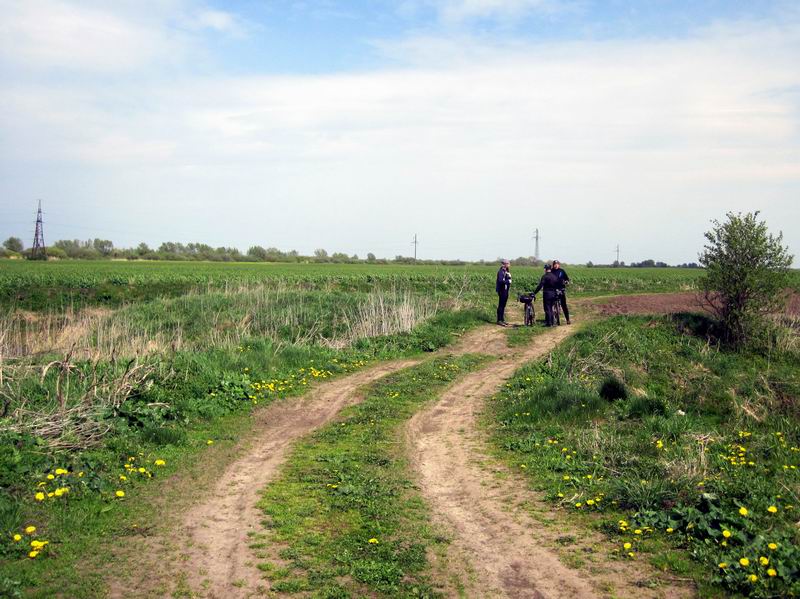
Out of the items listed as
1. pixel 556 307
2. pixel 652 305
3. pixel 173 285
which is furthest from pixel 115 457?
pixel 173 285

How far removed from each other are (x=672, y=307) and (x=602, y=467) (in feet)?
54.4

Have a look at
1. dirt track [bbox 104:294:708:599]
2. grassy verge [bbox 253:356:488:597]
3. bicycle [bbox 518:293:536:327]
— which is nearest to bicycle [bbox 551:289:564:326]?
bicycle [bbox 518:293:536:327]

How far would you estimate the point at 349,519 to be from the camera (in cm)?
689

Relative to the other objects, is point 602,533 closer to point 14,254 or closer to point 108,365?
point 108,365

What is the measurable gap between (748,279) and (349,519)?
1445 cm

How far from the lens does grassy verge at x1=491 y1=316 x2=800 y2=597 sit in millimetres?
5848

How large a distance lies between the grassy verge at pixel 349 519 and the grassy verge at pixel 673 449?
5.58ft

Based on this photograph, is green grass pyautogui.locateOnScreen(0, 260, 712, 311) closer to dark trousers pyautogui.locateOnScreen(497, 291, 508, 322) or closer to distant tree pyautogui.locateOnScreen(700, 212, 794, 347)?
dark trousers pyautogui.locateOnScreen(497, 291, 508, 322)

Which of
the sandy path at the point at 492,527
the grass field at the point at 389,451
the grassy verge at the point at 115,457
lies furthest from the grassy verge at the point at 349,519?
the grassy verge at the point at 115,457

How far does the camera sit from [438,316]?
21.4 meters

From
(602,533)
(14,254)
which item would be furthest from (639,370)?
(14,254)

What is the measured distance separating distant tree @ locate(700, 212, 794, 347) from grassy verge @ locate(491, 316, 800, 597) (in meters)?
1.17

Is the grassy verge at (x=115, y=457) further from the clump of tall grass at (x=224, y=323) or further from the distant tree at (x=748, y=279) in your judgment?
the distant tree at (x=748, y=279)

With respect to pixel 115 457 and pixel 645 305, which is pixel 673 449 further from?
pixel 645 305
